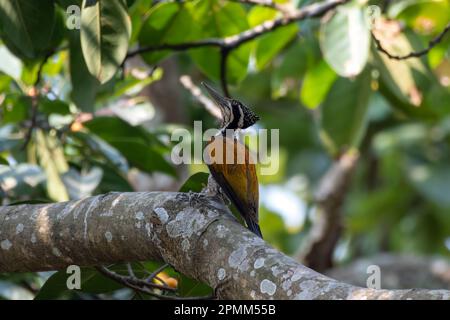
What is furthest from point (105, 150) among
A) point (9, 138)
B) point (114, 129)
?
point (9, 138)

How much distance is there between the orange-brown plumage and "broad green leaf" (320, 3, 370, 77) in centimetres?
89

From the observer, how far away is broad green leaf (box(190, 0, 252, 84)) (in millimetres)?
4863

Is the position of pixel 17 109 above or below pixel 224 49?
below

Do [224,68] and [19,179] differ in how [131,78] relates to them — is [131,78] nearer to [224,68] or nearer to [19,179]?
[224,68]

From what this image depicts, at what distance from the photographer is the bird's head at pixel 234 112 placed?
13.9 feet

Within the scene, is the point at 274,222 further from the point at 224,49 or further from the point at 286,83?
the point at 224,49

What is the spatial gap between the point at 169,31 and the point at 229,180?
1432 millimetres

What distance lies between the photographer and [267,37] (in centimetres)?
524

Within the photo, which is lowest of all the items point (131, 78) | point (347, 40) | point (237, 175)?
point (237, 175)

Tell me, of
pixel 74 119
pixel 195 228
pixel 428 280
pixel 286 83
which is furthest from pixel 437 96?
pixel 195 228

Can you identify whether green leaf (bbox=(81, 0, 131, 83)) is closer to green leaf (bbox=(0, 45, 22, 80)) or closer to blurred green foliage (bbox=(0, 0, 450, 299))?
blurred green foliage (bbox=(0, 0, 450, 299))

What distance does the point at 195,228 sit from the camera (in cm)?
283

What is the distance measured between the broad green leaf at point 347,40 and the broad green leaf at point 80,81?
135 cm

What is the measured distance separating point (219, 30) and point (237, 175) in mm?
1534
